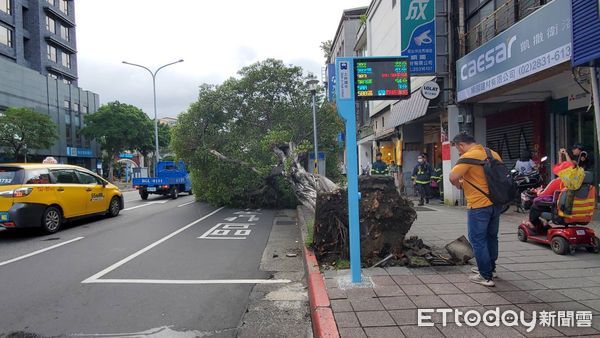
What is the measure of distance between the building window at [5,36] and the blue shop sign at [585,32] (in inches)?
1725

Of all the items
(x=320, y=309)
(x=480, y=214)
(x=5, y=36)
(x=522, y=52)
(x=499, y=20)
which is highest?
(x=5, y=36)

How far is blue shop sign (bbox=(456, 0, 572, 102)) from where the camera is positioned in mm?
7129

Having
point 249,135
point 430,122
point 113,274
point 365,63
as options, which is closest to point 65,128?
point 249,135

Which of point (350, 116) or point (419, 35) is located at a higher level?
point (419, 35)

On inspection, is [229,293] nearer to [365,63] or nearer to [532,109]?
[365,63]

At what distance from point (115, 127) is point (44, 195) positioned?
34628mm

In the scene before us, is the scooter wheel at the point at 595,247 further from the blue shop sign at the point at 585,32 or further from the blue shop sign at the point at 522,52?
the blue shop sign at the point at 522,52

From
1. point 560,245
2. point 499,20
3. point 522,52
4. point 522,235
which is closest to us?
point 560,245

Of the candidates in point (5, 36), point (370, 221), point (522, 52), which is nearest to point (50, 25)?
point (5, 36)

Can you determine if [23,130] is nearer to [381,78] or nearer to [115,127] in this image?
[115,127]

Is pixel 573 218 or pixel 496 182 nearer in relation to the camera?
pixel 496 182

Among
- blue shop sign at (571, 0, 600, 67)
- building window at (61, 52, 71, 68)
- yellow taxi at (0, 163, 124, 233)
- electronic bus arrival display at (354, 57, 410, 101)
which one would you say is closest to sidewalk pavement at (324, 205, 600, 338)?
electronic bus arrival display at (354, 57, 410, 101)

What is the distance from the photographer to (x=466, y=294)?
4262 mm

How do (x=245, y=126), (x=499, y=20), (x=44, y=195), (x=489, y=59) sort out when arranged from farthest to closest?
(x=245, y=126) → (x=499, y=20) → (x=489, y=59) → (x=44, y=195)
